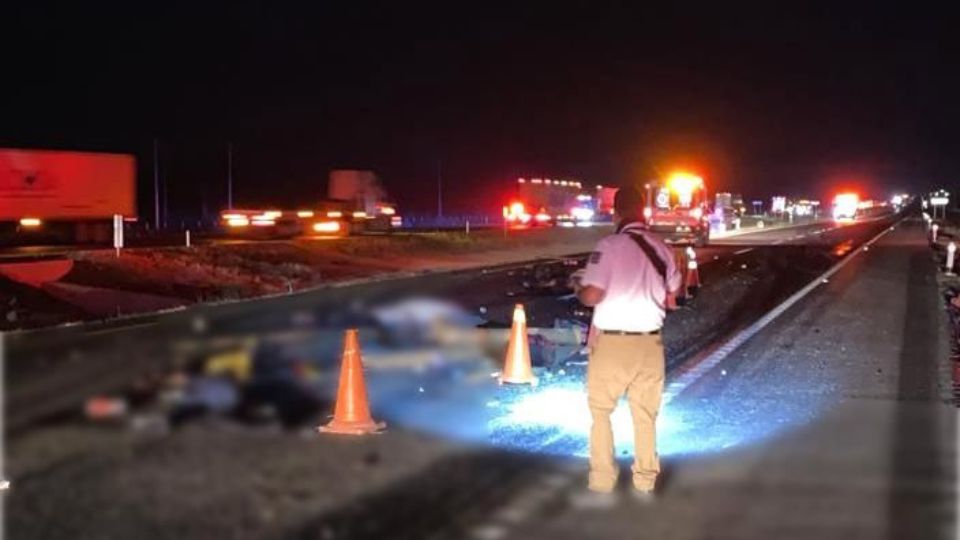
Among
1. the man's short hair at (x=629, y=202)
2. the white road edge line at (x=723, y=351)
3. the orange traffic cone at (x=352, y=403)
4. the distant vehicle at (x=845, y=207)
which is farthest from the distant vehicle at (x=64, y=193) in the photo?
the distant vehicle at (x=845, y=207)

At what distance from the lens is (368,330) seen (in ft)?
55.9

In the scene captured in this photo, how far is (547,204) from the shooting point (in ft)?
209

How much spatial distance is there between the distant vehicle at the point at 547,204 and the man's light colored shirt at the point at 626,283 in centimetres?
4732

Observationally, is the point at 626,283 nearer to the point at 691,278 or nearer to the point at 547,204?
the point at 691,278

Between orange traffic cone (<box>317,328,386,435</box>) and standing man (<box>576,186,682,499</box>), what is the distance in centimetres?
262

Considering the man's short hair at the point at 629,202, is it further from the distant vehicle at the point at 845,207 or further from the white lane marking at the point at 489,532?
the distant vehicle at the point at 845,207

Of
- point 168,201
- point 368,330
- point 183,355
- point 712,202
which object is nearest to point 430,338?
point 368,330

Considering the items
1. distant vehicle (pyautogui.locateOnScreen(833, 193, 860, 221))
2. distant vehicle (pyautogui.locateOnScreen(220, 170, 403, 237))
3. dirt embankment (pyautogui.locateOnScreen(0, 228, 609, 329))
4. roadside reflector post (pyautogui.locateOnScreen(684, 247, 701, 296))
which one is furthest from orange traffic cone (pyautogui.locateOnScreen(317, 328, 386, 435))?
distant vehicle (pyautogui.locateOnScreen(833, 193, 860, 221))

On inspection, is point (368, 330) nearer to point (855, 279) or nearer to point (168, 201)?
point (855, 279)

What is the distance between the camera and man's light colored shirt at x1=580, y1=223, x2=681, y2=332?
23.5 feet

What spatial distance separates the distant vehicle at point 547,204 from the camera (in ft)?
188

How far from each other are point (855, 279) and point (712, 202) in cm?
2142

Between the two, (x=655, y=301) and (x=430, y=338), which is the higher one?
(x=655, y=301)

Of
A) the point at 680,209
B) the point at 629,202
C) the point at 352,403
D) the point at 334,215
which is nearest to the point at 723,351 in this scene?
the point at 352,403
